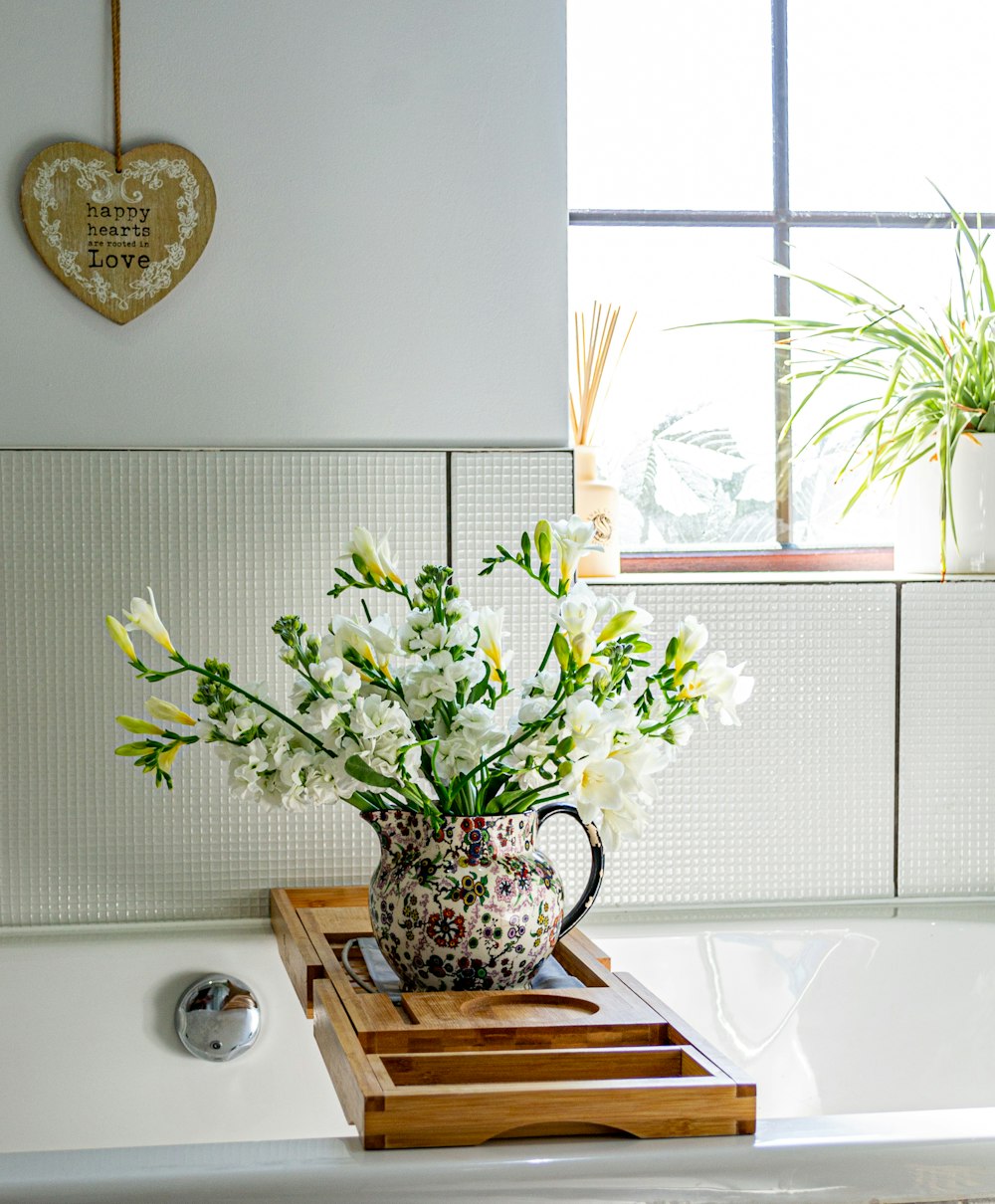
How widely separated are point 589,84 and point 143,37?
0.87 metres

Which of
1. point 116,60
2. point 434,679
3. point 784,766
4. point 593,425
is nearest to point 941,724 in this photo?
point 784,766

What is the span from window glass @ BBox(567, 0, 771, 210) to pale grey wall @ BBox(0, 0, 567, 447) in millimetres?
517

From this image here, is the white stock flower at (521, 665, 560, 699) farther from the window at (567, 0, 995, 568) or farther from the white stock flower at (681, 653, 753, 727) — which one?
the window at (567, 0, 995, 568)

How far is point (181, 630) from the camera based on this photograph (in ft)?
5.86

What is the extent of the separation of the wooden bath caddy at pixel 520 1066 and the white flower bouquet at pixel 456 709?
0.58ft

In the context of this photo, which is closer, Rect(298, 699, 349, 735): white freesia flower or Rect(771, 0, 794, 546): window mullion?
Rect(298, 699, 349, 735): white freesia flower

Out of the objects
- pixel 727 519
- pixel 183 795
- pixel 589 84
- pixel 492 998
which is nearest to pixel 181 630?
pixel 183 795

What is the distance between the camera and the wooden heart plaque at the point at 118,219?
68.4 inches

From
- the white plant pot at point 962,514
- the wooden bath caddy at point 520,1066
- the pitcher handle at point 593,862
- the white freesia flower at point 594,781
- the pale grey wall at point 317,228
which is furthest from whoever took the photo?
the white plant pot at point 962,514

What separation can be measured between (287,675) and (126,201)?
0.66 m

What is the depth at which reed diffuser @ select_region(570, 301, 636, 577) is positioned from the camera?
2066 millimetres

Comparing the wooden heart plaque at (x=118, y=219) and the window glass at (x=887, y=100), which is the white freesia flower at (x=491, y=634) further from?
the window glass at (x=887, y=100)

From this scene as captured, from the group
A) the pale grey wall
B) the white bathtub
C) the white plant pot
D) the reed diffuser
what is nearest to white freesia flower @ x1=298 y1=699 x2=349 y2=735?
the white bathtub

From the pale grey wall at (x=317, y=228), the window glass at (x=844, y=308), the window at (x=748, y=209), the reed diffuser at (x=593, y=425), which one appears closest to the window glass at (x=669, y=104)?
the window at (x=748, y=209)
